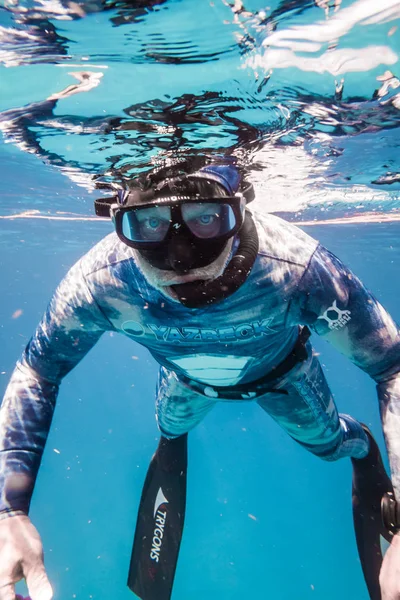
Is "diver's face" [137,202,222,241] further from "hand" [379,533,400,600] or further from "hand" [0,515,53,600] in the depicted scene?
"hand" [379,533,400,600]

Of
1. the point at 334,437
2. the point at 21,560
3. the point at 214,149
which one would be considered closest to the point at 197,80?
the point at 214,149

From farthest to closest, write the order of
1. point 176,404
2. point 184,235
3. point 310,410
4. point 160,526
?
point 160,526 < point 176,404 < point 310,410 < point 184,235

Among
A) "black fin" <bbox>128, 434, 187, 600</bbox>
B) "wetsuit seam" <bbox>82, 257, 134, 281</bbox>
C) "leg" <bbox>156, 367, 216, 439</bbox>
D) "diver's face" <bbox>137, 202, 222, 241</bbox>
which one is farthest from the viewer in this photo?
"black fin" <bbox>128, 434, 187, 600</bbox>

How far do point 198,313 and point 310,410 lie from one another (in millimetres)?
2414

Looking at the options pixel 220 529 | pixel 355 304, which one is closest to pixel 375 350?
pixel 355 304

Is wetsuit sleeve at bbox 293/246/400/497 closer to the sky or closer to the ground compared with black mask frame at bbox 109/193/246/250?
closer to the ground

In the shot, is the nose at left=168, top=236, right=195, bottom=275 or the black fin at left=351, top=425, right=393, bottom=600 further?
the black fin at left=351, top=425, right=393, bottom=600

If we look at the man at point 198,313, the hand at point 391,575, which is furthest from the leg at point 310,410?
the hand at point 391,575

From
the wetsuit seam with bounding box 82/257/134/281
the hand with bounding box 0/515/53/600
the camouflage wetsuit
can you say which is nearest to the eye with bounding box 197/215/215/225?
the camouflage wetsuit

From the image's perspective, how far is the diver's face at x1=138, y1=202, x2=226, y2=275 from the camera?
9.06ft

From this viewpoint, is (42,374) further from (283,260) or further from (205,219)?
(283,260)

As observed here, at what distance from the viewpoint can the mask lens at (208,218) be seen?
2.87 m

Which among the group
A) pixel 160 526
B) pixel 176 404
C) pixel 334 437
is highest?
pixel 176 404

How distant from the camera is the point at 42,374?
3.60 m
